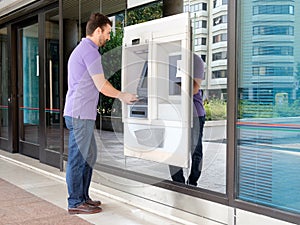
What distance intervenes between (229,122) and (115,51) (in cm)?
164

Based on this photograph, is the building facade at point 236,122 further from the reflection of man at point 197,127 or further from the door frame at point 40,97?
the door frame at point 40,97

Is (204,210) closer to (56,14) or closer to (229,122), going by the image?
Result: (229,122)

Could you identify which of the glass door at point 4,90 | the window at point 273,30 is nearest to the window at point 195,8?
the window at point 273,30

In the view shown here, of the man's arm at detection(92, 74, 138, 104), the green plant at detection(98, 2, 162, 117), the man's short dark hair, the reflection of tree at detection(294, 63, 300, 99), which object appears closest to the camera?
the reflection of tree at detection(294, 63, 300, 99)

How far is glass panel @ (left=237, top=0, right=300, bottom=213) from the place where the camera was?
239 cm

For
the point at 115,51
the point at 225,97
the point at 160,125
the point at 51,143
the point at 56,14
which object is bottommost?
the point at 51,143

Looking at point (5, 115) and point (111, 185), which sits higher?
point (5, 115)

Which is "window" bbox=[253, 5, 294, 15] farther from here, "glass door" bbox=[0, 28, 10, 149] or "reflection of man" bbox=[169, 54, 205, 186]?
"glass door" bbox=[0, 28, 10, 149]

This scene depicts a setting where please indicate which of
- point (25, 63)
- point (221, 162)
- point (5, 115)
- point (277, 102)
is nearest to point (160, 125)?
point (221, 162)

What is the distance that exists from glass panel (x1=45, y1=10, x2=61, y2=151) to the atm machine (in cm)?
164

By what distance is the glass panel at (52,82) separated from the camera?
513 cm

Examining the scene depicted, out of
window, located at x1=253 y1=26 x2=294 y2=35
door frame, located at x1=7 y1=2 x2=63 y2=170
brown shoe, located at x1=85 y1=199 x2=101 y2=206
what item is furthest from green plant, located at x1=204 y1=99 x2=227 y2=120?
door frame, located at x1=7 y1=2 x2=63 y2=170

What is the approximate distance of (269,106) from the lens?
2.52m

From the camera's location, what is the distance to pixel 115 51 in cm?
395
